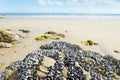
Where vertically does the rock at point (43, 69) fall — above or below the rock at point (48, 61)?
below

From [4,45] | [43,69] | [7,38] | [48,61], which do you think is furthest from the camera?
[7,38]

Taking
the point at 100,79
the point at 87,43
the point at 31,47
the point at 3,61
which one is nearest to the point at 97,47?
the point at 87,43

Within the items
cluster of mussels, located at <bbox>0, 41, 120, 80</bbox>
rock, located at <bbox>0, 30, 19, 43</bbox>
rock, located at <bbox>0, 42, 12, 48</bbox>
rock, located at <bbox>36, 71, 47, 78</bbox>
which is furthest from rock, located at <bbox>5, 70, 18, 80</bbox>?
rock, located at <bbox>0, 30, 19, 43</bbox>

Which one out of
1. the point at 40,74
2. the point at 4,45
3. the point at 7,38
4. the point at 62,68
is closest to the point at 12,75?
the point at 40,74

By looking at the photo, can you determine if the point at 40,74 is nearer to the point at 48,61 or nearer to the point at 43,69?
the point at 43,69

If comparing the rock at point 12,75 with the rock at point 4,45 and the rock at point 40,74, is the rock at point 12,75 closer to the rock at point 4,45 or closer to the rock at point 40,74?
the rock at point 40,74

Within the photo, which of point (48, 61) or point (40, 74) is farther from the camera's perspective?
point (48, 61)

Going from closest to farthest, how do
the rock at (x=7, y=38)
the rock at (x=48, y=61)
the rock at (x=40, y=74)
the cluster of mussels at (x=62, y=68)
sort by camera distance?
the rock at (x=40, y=74) → the cluster of mussels at (x=62, y=68) → the rock at (x=48, y=61) → the rock at (x=7, y=38)

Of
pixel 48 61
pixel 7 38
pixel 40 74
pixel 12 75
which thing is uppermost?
pixel 48 61

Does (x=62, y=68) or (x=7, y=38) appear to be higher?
(x=62, y=68)

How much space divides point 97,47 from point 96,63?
6786 mm

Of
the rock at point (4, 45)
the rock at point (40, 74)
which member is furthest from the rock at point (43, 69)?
the rock at point (4, 45)

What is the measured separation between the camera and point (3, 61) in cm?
1202

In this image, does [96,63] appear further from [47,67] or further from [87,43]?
[87,43]
